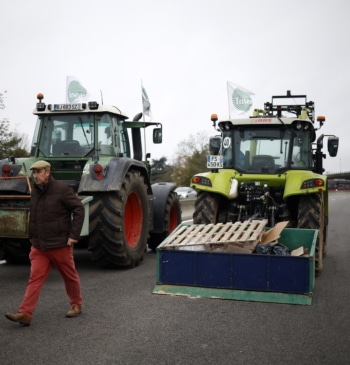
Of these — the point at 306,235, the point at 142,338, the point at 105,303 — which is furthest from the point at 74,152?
the point at 142,338

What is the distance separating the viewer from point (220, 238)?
23.9 feet

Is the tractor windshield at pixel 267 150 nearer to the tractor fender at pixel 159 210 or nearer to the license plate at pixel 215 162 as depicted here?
the license plate at pixel 215 162

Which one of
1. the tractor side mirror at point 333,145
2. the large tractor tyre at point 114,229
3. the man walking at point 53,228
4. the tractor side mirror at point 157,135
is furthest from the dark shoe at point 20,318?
the tractor side mirror at point 333,145

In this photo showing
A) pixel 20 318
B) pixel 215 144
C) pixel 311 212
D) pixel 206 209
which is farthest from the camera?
pixel 215 144

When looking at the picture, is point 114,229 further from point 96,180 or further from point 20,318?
point 20,318

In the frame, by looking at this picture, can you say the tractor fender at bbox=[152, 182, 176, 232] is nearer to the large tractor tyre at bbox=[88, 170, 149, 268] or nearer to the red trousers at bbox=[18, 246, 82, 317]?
the large tractor tyre at bbox=[88, 170, 149, 268]

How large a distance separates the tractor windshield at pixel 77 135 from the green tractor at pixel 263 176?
5.50ft

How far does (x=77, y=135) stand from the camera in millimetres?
8914

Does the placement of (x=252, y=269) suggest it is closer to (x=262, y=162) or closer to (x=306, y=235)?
(x=306, y=235)

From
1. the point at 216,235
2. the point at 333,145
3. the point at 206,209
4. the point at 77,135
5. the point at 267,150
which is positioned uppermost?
the point at 77,135

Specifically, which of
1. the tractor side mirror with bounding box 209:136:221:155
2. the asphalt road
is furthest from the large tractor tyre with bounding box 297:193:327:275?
the tractor side mirror with bounding box 209:136:221:155

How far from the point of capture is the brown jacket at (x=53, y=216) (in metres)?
5.57

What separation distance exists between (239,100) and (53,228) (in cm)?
592

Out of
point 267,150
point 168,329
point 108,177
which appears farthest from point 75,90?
point 168,329
